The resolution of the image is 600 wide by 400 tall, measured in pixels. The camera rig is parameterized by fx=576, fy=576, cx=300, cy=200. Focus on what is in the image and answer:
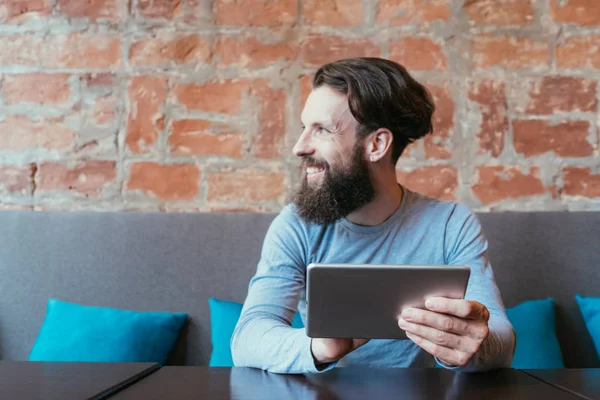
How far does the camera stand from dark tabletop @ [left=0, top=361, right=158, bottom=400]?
84 centimetres

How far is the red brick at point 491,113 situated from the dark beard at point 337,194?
75 centimetres

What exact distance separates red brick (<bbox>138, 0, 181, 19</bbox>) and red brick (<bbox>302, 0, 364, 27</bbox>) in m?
0.48

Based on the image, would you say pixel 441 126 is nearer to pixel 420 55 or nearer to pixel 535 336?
pixel 420 55

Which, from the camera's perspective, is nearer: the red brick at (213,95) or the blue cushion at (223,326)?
the blue cushion at (223,326)

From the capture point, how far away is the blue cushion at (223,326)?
1.69m

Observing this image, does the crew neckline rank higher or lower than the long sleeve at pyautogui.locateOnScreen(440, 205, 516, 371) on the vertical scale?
higher

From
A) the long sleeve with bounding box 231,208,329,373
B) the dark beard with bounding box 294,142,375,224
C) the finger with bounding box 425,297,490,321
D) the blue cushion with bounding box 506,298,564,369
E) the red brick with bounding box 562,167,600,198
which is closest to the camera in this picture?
the finger with bounding box 425,297,490,321

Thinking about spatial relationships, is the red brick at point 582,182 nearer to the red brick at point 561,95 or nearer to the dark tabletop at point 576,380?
the red brick at point 561,95

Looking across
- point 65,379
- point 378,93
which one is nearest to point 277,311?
point 65,379

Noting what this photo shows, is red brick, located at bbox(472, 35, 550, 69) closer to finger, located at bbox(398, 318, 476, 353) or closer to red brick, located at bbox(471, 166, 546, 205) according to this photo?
red brick, located at bbox(471, 166, 546, 205)

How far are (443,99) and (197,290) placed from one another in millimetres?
1110

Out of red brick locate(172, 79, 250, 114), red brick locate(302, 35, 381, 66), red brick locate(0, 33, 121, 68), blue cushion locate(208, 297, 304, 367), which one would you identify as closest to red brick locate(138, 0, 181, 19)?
red brick locate(0, 33, 121, 68)

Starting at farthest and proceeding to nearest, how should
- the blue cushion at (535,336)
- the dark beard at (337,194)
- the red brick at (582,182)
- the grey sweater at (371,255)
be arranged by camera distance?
the red brick at (582,182)
the blue cushion at (535,336)
the dark beard at (337,194)
the grey sweater at (371,255)

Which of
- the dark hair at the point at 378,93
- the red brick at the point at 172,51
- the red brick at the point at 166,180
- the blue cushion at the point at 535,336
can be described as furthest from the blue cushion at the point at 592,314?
the red brick at the point at 172,51
